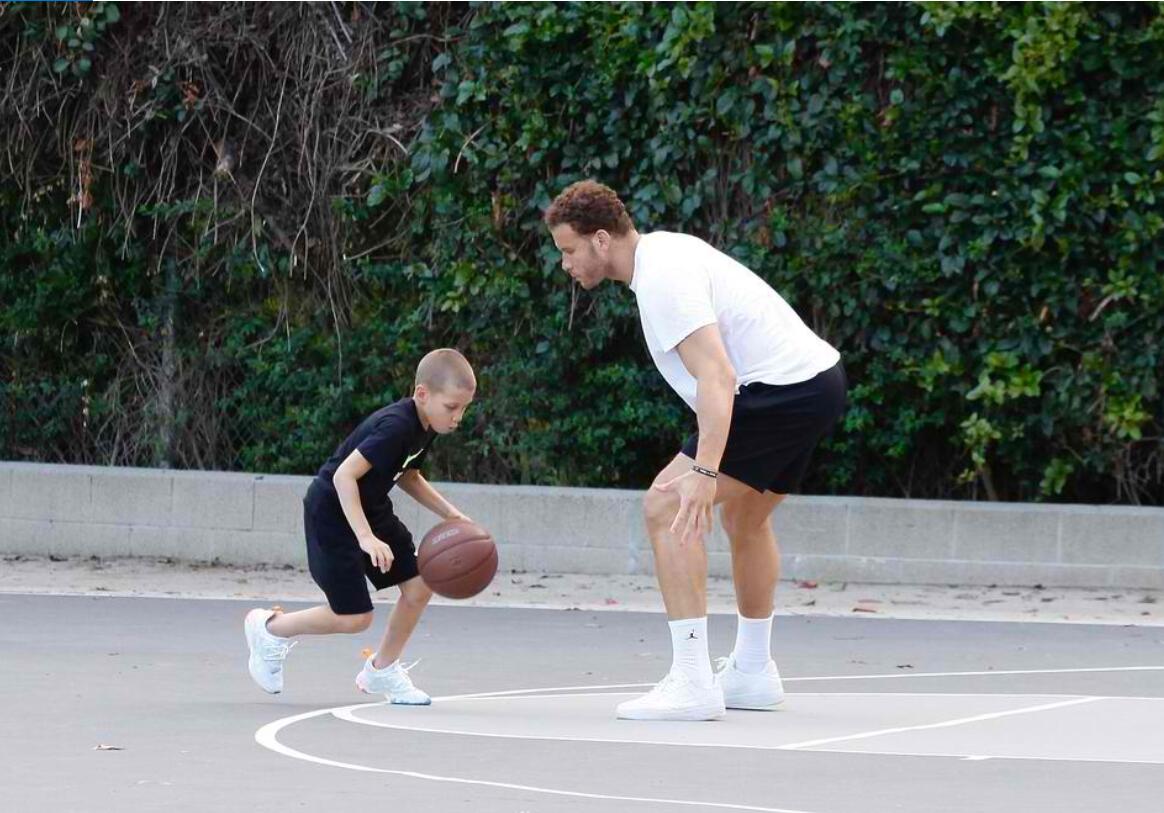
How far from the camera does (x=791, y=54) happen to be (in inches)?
511

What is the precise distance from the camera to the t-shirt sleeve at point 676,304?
24.1 feet

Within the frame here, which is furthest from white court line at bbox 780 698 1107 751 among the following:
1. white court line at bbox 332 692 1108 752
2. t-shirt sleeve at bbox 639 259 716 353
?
t-shirt sleeve at bbox 639 259 716 353

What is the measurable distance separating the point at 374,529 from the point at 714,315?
5.32 feet

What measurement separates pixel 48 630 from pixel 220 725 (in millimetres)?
3076

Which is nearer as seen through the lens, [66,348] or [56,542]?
[56,542]

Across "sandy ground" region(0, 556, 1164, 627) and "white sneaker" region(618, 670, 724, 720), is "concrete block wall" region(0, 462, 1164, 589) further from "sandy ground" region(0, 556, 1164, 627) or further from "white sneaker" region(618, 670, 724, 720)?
"white sneaker" region(618, 670, 724, 720)

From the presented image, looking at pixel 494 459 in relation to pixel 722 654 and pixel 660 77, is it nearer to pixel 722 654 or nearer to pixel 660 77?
pixel 660 77

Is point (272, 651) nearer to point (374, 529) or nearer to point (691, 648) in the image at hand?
point (374, 529)

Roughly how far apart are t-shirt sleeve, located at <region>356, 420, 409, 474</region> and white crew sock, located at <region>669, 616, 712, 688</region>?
1.21 metres

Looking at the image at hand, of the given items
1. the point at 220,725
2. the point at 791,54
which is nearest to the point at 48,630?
the point at 220,725

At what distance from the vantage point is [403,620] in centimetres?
805

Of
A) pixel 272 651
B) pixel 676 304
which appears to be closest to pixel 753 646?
pixel 676 304

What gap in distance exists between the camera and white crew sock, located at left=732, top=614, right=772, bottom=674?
7992 mm

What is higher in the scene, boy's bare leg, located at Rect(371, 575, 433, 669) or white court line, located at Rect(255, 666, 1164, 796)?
boy's bare leg, located at Rect(371, 575, 433, 669)
